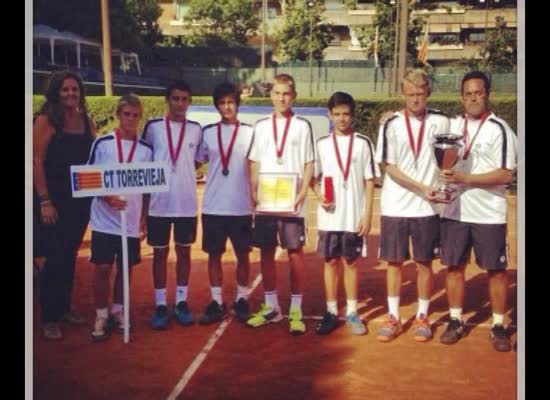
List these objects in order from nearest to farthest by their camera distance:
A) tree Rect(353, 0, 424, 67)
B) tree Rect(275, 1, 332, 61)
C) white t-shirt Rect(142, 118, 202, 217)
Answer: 1. white t-shirt Rect(142, 118, 202, 217)
2. tree Rect(275, 1, 332, 61)
3. tree Rect(353, 0, 424, 67)

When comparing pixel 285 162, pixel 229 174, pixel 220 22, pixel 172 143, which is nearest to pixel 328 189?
pixel 285 162

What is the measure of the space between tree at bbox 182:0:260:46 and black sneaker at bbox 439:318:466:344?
2.34m

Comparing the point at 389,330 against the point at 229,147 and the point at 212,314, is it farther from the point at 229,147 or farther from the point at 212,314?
the point at 229,147

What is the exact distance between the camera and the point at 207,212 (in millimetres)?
4590

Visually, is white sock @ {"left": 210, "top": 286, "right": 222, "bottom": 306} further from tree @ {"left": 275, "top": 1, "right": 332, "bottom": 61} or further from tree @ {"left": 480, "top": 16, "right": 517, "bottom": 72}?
tree @ {"left": 480, "top": 16, "right": 517, "bottom": 72}

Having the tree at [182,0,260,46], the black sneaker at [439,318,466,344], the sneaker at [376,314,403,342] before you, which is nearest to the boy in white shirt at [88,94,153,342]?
the tree at [182,0,260,46]

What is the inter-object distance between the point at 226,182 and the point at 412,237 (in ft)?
3.86

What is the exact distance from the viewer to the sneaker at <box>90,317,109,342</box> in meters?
4.46

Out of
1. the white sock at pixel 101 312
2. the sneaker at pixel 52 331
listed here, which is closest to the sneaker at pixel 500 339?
the white sock at pixel 101 312

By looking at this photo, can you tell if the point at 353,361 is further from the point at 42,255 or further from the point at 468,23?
the point at 468,23

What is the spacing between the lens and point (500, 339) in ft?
14.0

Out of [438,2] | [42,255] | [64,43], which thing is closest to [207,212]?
[42,255]

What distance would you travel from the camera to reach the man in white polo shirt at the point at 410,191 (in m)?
4.25
